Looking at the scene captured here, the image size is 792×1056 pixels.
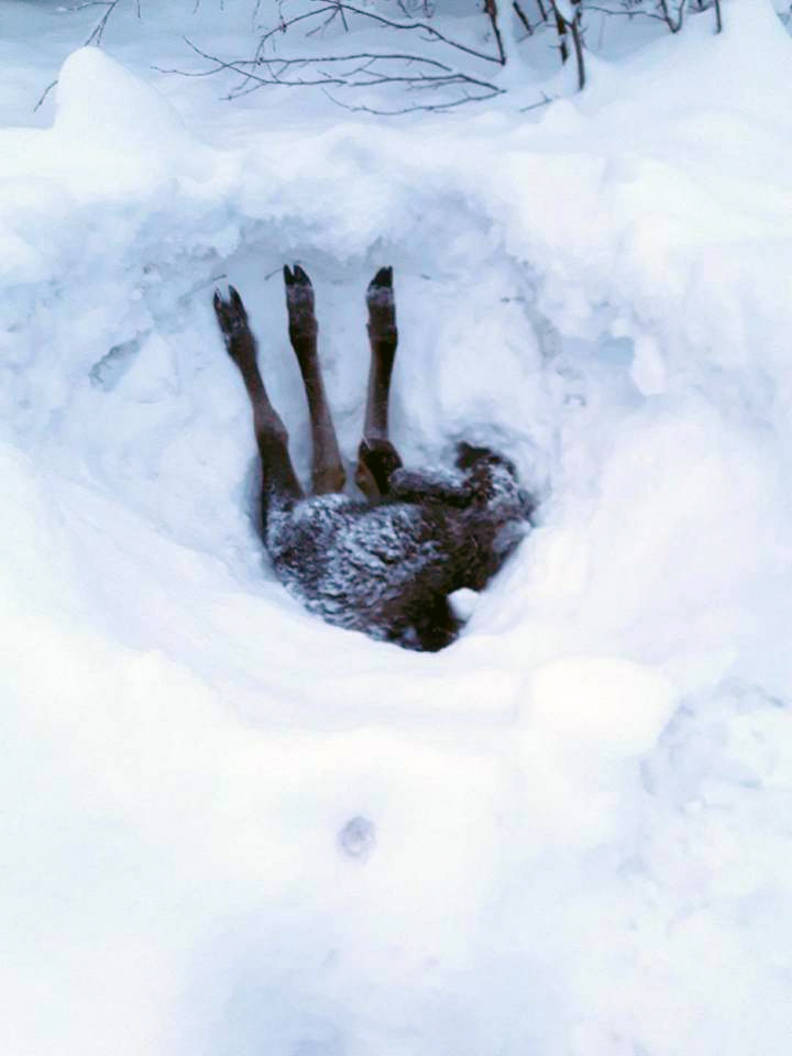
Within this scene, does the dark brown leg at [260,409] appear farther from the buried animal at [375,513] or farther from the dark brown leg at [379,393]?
the dark brown leg at [379,393]

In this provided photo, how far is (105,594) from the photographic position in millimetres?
1761

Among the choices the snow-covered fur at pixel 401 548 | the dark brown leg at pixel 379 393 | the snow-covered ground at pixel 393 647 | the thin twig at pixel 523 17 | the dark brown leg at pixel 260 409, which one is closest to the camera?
the snow-covered ground at pixel 393 647

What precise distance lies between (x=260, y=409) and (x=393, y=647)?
1.03 m

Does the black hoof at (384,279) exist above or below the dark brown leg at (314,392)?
above

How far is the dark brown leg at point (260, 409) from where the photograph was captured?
282cm

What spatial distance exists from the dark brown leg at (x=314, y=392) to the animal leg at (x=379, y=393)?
109 mm

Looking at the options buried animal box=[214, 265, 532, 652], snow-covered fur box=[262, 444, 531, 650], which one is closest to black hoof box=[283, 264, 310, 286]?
buried animal box=[214, 265, 532, 652]

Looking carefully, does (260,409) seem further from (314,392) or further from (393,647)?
(393,647)

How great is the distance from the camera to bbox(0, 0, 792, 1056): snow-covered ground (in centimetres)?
144

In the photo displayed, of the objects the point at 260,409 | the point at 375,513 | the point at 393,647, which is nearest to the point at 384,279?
the point at 260,409

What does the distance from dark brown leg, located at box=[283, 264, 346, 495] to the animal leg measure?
109mm

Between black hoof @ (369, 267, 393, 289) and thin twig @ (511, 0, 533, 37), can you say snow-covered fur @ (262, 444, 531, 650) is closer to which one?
black hoof @ (369, 267, 393, 289)

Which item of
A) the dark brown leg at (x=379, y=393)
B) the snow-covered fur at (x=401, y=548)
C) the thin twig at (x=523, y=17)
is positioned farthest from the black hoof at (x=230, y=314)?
the thin twig at (x=523, y=17)

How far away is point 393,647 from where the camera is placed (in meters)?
2.35
